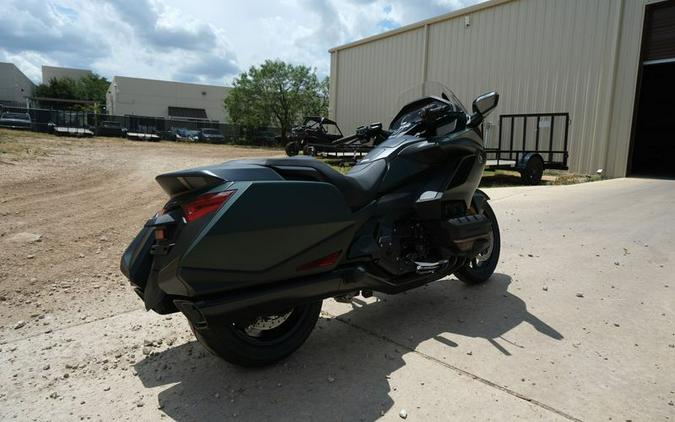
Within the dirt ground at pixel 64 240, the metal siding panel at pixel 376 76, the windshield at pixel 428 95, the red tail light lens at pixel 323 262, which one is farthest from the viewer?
the metal siding panel at pixel 376 76

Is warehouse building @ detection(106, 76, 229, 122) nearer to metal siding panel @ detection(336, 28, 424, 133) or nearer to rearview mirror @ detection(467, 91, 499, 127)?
metal siding panel @ detection(336, 28, 424, 133)

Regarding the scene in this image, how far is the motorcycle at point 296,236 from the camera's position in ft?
8.13

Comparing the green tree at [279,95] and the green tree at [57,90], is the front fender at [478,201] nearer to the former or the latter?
the green tree at [279,95]

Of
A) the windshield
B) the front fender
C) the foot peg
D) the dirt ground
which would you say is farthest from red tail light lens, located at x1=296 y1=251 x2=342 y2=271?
the dirt ground

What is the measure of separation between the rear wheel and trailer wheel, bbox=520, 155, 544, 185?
9.75 m

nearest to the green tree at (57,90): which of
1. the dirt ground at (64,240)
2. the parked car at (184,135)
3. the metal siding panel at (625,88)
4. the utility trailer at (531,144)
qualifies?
the parked car at (184,135)

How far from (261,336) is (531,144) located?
52.9ft

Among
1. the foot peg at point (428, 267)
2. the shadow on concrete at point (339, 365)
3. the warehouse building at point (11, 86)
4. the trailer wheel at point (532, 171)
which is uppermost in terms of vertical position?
the warehouse building at point (11, 86)

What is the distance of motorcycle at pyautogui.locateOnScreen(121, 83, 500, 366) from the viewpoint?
248cm

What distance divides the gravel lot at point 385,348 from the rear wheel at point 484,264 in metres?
0.16

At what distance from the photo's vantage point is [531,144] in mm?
16828

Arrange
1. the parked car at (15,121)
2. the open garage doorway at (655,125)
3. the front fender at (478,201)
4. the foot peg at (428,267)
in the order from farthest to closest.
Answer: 1. the parked car at (15,121)
2. the open garage doorway at (655,125)
3. the front fender at (478,201)
4. the foot peg at (428,267)

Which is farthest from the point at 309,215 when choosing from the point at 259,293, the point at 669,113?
the point at 669,113

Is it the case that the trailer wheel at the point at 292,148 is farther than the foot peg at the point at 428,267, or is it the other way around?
the trailer wheel at the point at 292,148
